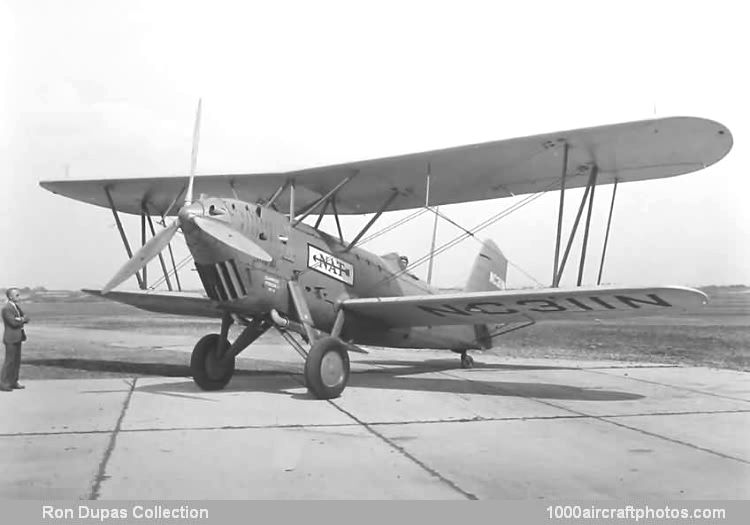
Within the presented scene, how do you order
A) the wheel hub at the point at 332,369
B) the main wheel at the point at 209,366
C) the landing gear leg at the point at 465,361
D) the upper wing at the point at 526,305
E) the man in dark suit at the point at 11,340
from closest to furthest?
the upper wing at the point at 526,305 < the wheel hub at the point at 332,369 < the man in dark suit at the point at 11,340 < the main wheel at the point at 209,366 < the landing gear leg at the point at 465,361

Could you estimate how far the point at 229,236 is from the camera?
7965 millimetres

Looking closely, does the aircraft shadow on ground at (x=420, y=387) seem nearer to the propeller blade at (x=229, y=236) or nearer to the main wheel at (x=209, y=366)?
the main wheel at (x=209, y=366)

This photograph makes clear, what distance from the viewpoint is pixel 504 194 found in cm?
1134

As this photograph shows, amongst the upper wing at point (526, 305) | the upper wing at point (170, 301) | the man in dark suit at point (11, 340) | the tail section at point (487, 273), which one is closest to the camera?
the upper wing at point (526, 305)

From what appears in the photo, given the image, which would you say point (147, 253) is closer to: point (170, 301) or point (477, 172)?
point (170, 301)

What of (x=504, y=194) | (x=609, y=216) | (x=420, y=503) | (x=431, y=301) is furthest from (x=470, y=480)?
(x=504, y=194)

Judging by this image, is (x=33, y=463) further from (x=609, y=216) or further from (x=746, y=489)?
(x=609, y=216)

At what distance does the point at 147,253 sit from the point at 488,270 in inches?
330

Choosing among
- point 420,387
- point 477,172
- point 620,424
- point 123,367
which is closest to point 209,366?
point 420,387

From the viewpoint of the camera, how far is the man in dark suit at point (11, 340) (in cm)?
866

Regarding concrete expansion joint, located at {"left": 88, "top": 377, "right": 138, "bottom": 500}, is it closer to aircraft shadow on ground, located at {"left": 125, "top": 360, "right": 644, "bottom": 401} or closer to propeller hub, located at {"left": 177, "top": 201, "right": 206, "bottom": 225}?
aircraft shadow on ground, located at {"left": 125, "top": 360, "right": 644, "bottom": 401}

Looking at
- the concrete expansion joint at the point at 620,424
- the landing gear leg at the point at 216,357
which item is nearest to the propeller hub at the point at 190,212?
the landing gear leg at the point at 216,357

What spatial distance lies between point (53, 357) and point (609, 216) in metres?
11.0

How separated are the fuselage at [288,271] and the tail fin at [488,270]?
2.88 m
